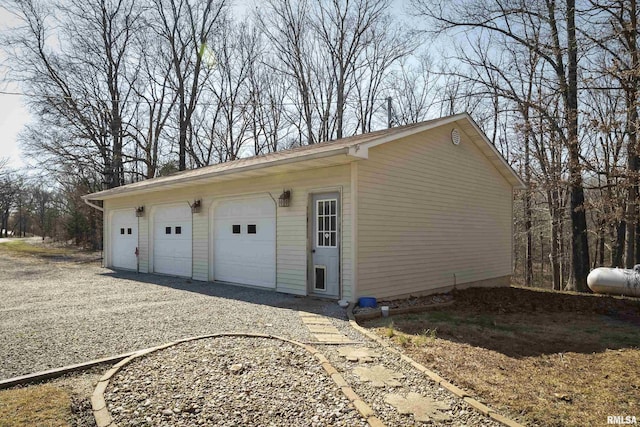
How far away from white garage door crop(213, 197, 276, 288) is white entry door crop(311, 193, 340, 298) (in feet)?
3.66

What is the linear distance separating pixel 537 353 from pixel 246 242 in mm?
6231

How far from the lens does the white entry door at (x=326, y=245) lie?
7316 mm

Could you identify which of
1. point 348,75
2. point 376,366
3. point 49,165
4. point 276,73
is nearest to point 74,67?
point 49,165

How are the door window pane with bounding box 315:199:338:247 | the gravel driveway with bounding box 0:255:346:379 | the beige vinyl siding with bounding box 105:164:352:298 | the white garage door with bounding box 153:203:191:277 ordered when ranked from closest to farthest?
the gravel driveway with bounding box 0:255:346:379 → the beige vinyl siding with bounding box 105:164:352:298 → the door window pane with bounding box 315:199:338:247 → the white garage door with bounding box 153:203:191:277

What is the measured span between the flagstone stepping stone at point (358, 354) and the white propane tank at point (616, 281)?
334 inches

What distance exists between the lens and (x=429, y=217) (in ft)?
28.0

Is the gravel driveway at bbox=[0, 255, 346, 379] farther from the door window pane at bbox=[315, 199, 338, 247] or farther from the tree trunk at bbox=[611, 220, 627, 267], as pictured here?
the tree trunk at bbox=[611, 220, 627, 267]

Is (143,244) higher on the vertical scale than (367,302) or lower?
higher

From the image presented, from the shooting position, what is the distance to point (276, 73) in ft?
70.8

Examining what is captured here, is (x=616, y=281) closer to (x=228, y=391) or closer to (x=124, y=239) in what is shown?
(x=228, y=391)

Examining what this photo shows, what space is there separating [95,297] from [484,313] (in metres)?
7.33

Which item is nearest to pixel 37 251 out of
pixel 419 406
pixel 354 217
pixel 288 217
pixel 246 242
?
pixel 246 242

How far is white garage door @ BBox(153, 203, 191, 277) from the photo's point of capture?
35.5 ft

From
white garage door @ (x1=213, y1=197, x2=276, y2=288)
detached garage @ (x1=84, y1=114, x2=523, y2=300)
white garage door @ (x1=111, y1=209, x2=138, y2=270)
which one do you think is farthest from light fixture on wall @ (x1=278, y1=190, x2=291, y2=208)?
white garage door @ (x1=111, y1=209, x2=138, y2=270)
